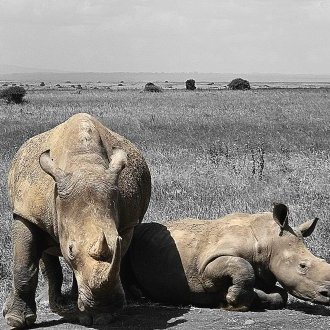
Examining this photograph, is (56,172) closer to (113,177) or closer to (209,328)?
(113,177)

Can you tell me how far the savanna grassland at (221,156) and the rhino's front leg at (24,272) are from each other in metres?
1.31

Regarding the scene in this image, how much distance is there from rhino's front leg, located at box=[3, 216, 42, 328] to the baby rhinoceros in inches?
51.3

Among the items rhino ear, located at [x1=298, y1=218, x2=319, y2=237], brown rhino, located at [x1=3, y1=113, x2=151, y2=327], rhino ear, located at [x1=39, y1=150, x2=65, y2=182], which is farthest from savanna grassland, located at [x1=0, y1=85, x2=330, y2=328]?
rhino ear, located at [x1=39, y1=150, x2=65, y2=182]

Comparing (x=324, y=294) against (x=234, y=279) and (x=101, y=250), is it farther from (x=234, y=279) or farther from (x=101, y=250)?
(x=101, y=250)

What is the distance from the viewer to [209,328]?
22.7 feet

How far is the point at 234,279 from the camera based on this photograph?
7496 millimetres

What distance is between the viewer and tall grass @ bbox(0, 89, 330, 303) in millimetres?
13008

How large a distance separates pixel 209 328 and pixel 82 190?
1.96 meters

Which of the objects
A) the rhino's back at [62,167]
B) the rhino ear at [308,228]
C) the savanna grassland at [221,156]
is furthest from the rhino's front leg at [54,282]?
the rhino ear at [308,228]

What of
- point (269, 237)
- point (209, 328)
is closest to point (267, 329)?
point (209, 328)

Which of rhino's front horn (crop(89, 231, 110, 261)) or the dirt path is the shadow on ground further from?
rhino's front horn (crop(89, 231, 110, 261))

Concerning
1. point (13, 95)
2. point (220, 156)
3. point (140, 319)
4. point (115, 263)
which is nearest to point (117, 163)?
point (115, 263)

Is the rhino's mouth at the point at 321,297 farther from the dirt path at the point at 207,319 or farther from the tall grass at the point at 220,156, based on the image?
the tall grass at the point at 220,156

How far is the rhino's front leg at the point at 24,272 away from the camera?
7223mm
